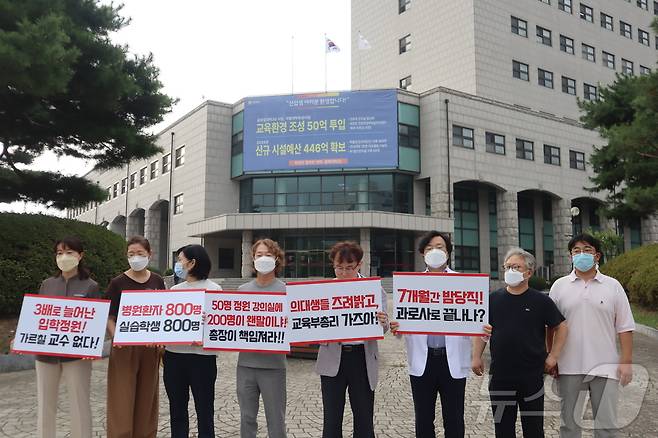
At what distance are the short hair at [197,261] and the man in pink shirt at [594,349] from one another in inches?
132

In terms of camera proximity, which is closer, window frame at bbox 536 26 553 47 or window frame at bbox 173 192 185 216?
window frame at bbox 173 192 185 216

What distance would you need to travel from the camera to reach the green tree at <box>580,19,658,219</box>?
13766mm

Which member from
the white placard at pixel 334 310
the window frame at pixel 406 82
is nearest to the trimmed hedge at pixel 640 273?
the white placard at pixel 334 310

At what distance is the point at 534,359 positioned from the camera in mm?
4547

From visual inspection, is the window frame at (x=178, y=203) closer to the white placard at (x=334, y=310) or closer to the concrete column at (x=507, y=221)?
the concrete column at (x=507, y=221)

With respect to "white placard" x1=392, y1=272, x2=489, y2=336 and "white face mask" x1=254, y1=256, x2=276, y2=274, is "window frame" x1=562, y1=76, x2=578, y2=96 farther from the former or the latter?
"white face mask" x1=254, y1=256, x2=276, y2=274

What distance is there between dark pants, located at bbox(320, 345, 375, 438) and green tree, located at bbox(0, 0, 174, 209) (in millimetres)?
9233

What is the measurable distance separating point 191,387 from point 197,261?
119 centimetres

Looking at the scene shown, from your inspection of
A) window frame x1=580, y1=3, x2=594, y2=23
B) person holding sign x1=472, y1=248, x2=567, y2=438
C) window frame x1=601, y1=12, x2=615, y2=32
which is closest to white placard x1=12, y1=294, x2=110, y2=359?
person holding sign x1=472, y1=248, x2=567, y2=438

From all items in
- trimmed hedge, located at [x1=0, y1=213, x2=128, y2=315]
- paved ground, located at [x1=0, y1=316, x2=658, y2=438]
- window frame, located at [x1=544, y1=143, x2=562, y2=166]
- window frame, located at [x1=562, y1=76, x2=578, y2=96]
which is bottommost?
paved ground, located at [x1=0, y1=316, x2=658, y2=438]

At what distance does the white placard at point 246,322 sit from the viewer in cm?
504

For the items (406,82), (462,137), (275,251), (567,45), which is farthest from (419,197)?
(275,251)

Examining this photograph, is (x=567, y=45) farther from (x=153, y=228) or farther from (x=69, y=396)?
(x=69, y=396)

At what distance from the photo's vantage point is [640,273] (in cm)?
1588
